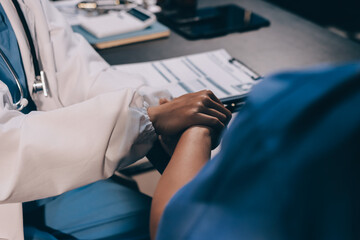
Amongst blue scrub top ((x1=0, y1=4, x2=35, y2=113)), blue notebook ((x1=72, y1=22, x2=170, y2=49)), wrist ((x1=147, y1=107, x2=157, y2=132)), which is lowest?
blue notebook ((x1=72, y1=22, x2=170, y2=49))

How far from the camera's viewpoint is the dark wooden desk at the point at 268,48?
1.06 m

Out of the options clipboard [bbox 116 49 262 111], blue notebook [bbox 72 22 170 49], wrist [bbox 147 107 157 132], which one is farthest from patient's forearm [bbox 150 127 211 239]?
blue notebook [bbox 72 22 170 49]

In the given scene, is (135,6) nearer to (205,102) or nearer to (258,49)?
(258,49)

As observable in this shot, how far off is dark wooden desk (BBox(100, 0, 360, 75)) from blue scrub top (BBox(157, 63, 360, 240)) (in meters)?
0.71

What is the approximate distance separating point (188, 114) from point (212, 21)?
0.75m

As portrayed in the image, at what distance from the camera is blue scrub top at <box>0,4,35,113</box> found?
736 mm

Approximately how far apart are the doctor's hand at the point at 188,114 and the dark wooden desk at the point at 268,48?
38 centimetres

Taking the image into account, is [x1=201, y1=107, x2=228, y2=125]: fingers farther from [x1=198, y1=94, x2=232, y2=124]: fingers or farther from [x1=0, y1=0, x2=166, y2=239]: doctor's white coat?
[x1=0, y1=0, x2=166, y2=239]: doctor's white coat

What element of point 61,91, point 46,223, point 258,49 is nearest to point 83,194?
point 46,223

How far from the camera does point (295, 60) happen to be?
106 cm

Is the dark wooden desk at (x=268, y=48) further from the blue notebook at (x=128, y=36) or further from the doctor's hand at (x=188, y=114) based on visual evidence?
the doctor's hand at (x=188, y=114)

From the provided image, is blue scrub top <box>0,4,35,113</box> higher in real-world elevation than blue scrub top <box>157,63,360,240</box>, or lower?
lower

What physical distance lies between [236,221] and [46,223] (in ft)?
2.07

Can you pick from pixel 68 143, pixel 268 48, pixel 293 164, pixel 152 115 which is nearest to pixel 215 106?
pixel 152 115
